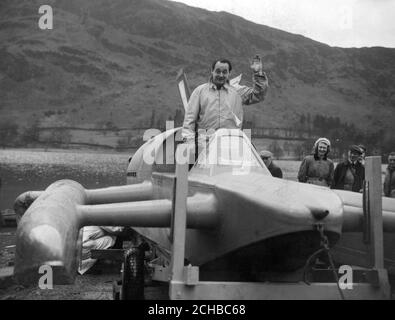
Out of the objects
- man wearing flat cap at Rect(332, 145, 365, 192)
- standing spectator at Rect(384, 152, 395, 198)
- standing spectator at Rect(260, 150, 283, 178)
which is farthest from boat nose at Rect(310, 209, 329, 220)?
standing spectator at Rect(384, 152, 395, 198)

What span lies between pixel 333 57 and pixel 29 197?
189 metres

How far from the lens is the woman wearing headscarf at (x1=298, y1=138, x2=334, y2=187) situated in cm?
823

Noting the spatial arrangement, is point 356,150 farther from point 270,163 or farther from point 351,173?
point 270,163

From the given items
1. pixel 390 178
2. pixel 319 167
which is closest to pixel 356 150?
pixel 319 167

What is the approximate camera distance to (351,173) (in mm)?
8555

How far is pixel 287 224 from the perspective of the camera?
13.6 ft

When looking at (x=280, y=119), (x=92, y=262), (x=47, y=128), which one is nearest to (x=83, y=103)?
(x=47, y=128)

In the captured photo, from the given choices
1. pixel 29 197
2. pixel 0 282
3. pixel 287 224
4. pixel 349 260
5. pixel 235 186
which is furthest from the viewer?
pixel 0 282

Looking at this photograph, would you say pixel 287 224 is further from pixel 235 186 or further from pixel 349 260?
pixel 349 260

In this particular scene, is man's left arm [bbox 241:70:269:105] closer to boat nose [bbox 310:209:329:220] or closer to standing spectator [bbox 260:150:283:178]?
standing spectator [bbox 260:150:283:178]

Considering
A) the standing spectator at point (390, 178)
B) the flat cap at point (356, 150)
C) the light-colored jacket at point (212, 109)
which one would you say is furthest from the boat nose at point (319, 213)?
the standing spectator at point (390, 178)

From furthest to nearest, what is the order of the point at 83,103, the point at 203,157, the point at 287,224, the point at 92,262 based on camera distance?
the point at 83,103 < the point at 92,262 < the point at 203,157 < the point at 287,224

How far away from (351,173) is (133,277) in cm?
445

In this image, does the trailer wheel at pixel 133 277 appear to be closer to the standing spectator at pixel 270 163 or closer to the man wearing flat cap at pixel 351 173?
the man wearing flat cap at pixel 351 173
